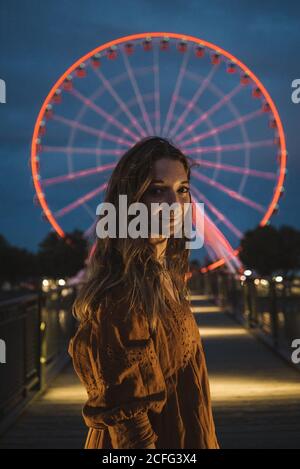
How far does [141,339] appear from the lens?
2.05 meters

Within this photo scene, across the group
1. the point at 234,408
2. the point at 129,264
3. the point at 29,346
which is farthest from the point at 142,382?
the point at 29,346

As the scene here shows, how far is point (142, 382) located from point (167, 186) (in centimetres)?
43

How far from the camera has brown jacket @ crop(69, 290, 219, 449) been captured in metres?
2.04

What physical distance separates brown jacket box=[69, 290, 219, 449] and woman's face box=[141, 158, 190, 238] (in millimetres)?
249

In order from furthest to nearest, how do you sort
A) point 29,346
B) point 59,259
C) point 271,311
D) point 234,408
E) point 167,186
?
point 59,259 < point 271,311 < point 29,346 < point 234,408 < point 167,186

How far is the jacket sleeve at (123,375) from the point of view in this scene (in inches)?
80.2

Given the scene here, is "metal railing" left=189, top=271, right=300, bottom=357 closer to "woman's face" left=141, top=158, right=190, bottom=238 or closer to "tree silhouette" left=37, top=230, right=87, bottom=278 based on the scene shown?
"woman's face" left=141, top=158, right=190, bottom=238

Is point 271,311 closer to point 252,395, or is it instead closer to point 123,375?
point 252,395

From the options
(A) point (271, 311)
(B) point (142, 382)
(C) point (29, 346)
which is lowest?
(C) point (29, 346)

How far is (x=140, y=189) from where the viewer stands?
213cm

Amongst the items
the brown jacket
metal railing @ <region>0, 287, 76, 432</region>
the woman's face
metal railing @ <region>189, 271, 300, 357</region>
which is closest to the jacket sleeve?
the brown jacket

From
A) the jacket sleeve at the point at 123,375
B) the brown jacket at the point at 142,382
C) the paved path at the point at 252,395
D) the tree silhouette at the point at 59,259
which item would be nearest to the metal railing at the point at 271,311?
the paved path at the point at 252,395
